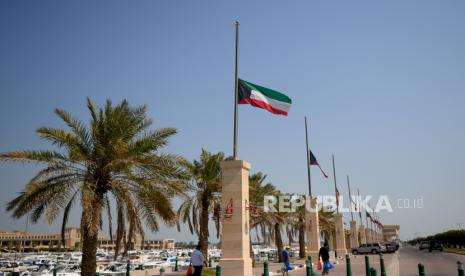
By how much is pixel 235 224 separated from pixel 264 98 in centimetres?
541

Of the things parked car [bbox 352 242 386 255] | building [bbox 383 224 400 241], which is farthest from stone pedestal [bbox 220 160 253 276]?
building [bbox 383 224 400 241]

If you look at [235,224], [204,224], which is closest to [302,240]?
[204,224]

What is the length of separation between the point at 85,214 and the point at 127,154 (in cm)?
322

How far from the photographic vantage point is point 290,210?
39281 millimetres

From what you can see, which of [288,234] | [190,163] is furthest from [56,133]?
[288,234]

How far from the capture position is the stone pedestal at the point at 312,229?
2792 cm

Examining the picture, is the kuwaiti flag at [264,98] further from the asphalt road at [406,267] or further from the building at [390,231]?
the building at [390,231]

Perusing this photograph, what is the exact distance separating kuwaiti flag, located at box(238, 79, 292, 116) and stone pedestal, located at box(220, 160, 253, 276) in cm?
→ 284

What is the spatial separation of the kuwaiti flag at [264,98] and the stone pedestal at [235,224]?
2.84m

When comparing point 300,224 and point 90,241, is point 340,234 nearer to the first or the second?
point 300,224

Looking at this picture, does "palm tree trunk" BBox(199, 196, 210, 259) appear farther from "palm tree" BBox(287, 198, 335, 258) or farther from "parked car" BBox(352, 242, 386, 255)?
"parked car" BBox(352, 242, 386, 255)

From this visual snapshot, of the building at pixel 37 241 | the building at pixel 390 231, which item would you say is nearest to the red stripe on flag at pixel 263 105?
the building at pixel 37 241

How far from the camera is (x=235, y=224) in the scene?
13875 millimetres

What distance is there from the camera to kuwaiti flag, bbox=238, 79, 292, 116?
618 inches
